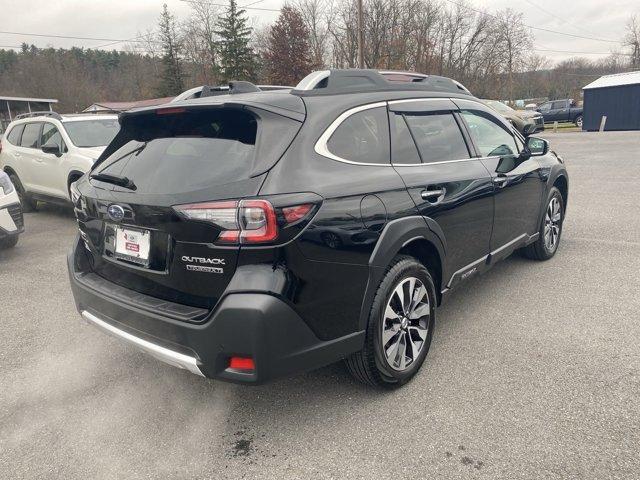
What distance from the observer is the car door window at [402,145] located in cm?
295

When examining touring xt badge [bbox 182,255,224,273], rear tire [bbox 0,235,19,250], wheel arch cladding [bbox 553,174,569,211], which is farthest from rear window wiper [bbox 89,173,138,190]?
rear tire [bbox 0,235,19,250]

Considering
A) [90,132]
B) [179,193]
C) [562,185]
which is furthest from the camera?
[90,132]

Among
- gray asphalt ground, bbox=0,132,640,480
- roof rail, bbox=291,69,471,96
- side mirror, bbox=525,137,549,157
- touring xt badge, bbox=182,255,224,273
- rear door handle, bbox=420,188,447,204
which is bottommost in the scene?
gray asphalt ground, bbox=0,132,640,480

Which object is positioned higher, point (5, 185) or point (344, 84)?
point (344, 84)

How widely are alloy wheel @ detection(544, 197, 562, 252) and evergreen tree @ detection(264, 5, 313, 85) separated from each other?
40587 mm

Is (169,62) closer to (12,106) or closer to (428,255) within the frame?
(12,106)

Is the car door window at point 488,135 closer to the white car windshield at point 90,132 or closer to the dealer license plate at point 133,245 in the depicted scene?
the dealer license plate at point 133,245

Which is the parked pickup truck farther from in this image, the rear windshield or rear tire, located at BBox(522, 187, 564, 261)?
the rear windshield

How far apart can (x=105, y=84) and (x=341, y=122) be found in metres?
66.9

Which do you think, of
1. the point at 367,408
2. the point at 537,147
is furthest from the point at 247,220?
the point at 537,147

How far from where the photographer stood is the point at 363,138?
2.79 m

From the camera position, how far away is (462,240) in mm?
3412

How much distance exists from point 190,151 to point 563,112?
36241 mm

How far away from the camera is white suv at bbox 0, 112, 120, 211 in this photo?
755cm
